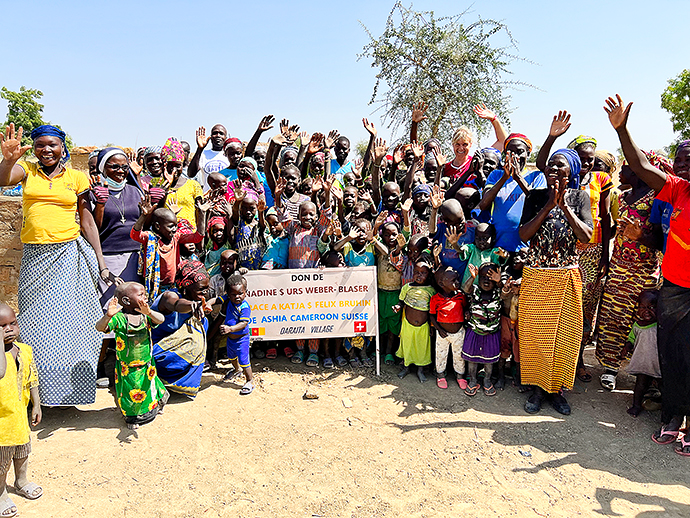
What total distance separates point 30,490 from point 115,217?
2308 mm

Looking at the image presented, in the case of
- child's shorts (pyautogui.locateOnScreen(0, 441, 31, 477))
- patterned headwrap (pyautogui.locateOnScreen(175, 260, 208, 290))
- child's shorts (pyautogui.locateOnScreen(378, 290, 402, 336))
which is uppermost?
patterned headwrap (pyautogui.locateOnScreen(175, 260, 208, 290))

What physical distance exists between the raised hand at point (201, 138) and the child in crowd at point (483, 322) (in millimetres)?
3708

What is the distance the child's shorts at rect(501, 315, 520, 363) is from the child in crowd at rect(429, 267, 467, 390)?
0.39 metres

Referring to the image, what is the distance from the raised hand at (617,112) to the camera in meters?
3.19

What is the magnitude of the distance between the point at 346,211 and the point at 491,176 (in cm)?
163

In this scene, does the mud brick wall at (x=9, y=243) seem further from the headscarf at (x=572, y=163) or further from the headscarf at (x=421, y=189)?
the headscarf at (x=572, y=163)

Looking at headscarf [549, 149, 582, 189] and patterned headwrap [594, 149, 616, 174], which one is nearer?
headscarf [549, 149, 582, 189]

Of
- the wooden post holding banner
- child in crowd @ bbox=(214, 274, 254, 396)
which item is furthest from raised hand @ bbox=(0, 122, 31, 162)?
the wooden post holding banner

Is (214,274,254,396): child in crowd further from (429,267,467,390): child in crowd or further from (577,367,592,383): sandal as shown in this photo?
(577,367,592,383): sandal

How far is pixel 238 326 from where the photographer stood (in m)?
4.37

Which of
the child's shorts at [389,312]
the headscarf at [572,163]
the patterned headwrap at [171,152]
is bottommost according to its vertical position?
the child's shorts at [389,312]

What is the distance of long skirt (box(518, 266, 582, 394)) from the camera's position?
4027mm

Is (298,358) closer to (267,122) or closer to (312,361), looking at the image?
(312,361)

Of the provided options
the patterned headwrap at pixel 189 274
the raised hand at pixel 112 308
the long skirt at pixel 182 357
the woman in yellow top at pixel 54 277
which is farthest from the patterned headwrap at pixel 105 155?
the long skirt at pixel 182 357
